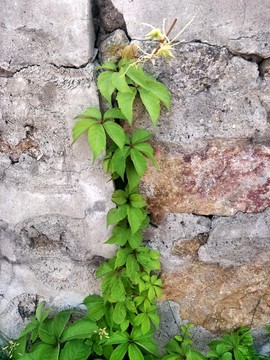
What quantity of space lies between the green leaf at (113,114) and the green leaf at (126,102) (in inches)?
2.8

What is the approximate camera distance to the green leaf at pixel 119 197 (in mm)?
1495

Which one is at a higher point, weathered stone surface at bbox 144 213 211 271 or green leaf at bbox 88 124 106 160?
green leaf at bbox 88 124 106 160

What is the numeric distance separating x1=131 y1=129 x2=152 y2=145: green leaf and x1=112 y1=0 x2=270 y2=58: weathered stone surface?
29cm

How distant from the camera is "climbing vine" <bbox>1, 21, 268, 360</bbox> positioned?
4.38ft

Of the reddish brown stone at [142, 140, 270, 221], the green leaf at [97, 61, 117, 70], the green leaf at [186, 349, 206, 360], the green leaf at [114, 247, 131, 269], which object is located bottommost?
the green leaf at [186, 349, 206, 360]

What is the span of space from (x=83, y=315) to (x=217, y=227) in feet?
2.05

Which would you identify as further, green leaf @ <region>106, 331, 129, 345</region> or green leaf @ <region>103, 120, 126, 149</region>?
green leaf @ <region>106, 331, 129, 345</region>

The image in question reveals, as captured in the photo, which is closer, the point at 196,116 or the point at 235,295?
the point at 196,116

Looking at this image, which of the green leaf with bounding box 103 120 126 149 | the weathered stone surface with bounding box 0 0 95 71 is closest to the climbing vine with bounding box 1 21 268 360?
the green leaf with bounding box 103 120 126 149

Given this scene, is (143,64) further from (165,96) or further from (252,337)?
(252,337)

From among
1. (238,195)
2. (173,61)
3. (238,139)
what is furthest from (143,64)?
(238,195)

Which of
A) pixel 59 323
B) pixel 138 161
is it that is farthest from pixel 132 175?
pixel 59 323

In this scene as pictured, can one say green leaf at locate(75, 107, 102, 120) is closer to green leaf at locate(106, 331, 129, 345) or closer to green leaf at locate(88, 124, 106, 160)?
green leaf at locate(88, 124, 106, 160)

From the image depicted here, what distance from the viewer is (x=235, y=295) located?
165 centimetres
